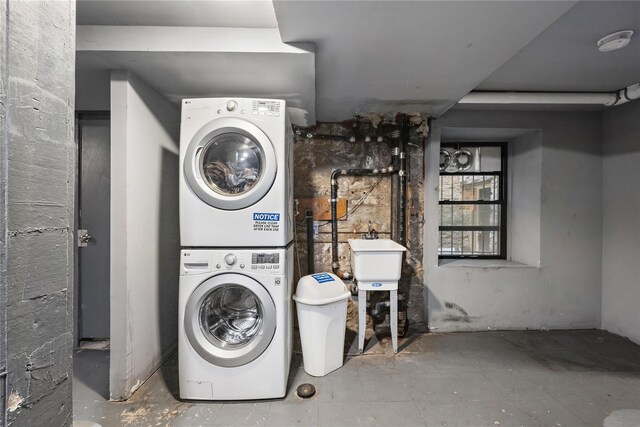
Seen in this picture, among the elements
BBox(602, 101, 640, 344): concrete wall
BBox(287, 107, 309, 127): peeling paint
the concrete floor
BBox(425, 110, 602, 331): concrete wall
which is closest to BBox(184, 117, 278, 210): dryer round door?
BBox(287, 107, 309, 127): peeling paint

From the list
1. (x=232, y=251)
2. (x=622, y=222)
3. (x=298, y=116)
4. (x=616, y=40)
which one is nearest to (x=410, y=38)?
(x=298, y=116)

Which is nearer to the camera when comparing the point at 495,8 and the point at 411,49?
the point at 495,8

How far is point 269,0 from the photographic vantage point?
125 centimetres

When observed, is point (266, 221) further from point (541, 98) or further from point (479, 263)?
point (541, 98)

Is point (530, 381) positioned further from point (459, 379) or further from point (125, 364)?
point (125, 364)

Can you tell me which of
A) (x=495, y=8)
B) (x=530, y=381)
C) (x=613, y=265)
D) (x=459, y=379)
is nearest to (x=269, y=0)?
(x=495, y=8)

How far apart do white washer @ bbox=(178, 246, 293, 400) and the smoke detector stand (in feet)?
7.35

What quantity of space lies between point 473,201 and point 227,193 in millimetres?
2706

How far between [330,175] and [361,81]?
962mm

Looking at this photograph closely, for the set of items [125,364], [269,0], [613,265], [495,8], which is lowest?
[125,364]

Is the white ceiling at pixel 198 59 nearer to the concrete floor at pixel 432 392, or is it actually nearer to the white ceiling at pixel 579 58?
the white ceiling at pixel 579 58

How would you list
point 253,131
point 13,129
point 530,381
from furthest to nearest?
point 530,381, point 253,131, point 13,129

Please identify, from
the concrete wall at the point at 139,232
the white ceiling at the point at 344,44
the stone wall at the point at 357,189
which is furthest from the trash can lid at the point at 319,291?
the white ceiling at the point at 344,44

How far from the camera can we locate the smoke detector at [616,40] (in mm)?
1491
